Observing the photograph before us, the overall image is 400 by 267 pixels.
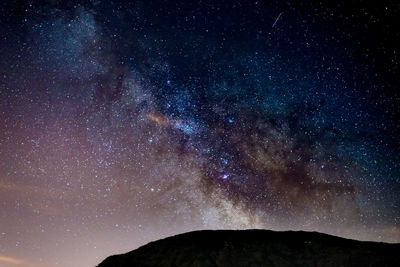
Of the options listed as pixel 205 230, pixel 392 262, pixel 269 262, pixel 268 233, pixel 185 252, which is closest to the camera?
pixel 392 262

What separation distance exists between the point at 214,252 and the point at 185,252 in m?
0.97

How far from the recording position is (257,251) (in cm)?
1119

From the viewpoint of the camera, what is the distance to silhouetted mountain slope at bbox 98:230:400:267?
1034cm

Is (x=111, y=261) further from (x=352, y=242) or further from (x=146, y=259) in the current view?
(x=352, y=242)

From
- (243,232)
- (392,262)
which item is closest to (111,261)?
(243,232)

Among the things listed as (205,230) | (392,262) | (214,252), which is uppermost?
(205,230)

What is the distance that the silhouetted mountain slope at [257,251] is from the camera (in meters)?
10.3

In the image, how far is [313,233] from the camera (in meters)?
12.1

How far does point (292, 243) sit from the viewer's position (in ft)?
37.3

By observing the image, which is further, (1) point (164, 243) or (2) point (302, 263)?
(1) point (164, 243)

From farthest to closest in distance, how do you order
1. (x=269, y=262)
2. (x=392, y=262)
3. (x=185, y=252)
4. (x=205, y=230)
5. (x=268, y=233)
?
1. (x=205, y=230)
2. (x=268, y=233)
3. (x=185, y=252)
4. (x=269, y=262)
5. (x=392, y=262)

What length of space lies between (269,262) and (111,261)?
5336 mm

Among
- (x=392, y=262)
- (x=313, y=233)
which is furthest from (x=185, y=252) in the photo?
(x=392, y=262)

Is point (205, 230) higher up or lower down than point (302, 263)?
higher up
